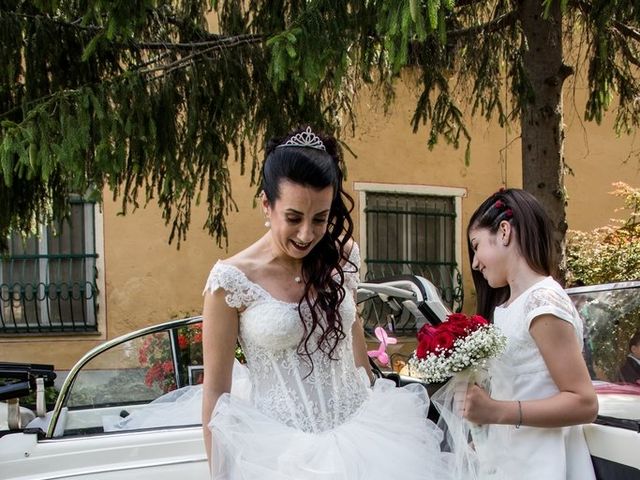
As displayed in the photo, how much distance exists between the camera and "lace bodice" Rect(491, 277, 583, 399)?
1.97 metres

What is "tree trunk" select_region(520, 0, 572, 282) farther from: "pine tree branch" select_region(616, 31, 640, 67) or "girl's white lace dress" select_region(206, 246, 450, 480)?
"girl's white lace dress" select_region(206, 246, 450, 480)

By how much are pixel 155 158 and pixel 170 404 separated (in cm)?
246

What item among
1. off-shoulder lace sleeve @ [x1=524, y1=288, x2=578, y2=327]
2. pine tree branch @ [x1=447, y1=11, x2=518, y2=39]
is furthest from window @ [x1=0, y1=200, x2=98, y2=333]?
off-shoulder lace sleeve @ [x1=524, y1=288, x2=578, y2=327]

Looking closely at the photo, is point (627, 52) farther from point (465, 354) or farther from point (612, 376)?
point (465, 354)

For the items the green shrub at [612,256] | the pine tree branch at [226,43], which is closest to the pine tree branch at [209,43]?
the pine tree branch at [226,43]

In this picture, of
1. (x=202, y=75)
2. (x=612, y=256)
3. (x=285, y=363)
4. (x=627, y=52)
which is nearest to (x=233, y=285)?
(x=285, y=363)

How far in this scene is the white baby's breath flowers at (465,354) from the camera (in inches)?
74.9

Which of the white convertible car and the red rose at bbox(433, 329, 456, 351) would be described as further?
the white convertible car

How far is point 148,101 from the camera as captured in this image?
490 cm

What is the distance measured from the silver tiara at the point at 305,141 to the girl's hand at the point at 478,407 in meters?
0.88

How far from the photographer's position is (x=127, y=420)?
322 cm

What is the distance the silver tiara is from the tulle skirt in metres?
0.81

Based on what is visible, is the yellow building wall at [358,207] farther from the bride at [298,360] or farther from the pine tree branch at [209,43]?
the bride at [298,360]

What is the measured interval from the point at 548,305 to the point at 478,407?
36 centimetres
